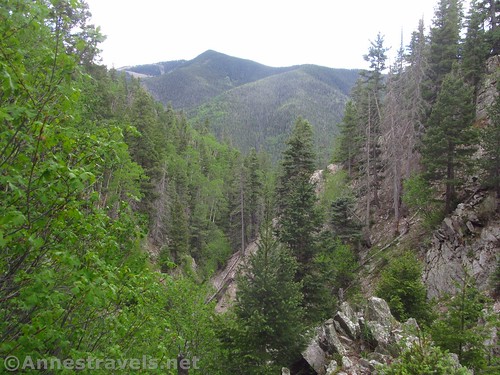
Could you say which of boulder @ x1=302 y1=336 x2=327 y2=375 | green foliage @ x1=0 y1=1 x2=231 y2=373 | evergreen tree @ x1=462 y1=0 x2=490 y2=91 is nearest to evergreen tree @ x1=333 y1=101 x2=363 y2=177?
evergreen tree @ x1=462 y1=0 x2=490 y2=91

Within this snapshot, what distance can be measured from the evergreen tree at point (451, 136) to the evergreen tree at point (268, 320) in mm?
13657

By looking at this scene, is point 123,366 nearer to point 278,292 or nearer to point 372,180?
point 278,292

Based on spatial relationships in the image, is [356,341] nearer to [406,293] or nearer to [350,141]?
[406,293]

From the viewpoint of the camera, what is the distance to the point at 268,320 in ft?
35.8

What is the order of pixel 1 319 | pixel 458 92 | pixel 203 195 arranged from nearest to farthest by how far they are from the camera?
pixel 1 319, pixel 458 92, pixel 203 195

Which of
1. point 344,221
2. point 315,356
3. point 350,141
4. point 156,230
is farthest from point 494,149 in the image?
point 156,230

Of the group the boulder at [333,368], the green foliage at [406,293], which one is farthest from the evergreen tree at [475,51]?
the boulder at [333,368]

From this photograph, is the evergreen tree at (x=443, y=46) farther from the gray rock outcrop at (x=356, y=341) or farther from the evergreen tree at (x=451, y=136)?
the gray rock outcrop at (x=356, y=341)

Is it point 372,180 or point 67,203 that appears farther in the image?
point 372,180

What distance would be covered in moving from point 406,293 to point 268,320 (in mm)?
6063

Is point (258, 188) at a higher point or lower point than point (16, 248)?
lower

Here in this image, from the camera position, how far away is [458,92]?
19.8 metres

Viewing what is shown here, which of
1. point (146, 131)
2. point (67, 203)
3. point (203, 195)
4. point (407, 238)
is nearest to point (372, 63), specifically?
point (407, 238)

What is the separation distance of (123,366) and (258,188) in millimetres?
41090
